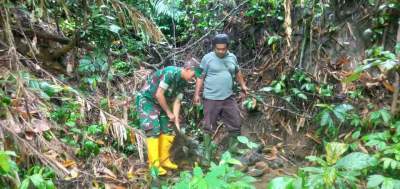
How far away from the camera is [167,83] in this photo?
4.91 m

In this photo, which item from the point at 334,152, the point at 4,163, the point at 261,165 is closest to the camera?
the point at 4,163

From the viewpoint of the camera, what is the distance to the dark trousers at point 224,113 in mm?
6020

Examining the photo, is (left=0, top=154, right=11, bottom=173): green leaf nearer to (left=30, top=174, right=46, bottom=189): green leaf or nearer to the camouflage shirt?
(left=30, top=174, right=46, bottom=189): green leaf

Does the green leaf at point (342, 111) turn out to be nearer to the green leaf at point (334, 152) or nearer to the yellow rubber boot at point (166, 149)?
the green leaf at point (334, 152)

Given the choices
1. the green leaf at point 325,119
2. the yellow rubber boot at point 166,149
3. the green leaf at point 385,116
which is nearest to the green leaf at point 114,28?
the yellow rubber boot at point 166,149

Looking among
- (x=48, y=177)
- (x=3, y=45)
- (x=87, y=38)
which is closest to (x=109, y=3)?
(x=87, y=38)

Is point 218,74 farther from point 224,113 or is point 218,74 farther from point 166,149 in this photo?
point 166,149

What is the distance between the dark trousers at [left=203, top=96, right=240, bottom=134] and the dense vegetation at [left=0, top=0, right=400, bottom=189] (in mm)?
298

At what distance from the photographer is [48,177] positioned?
12.2 ft

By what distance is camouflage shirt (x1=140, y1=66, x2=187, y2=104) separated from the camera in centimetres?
489

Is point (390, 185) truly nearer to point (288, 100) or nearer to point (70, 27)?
point (288, 100)

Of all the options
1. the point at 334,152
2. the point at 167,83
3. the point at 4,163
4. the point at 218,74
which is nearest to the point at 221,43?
the point at 218,74

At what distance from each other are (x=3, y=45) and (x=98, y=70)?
1085 mm

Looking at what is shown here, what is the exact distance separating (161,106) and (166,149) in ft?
1.85
